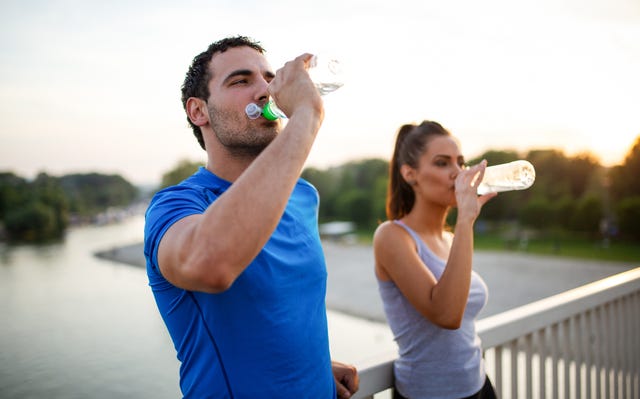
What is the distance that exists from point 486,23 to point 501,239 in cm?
3277

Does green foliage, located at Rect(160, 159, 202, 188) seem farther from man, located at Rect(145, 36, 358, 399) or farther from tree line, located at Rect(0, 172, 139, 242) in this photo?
man, located at Rect(145, 36, 358, 399)

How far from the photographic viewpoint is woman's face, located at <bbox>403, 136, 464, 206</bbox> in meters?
1.38

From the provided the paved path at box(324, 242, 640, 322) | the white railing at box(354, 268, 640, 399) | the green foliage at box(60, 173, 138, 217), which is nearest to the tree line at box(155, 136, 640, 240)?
the paved path at box(324, 242, 640, 322)

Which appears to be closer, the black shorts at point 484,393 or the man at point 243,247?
the man at point 243,247

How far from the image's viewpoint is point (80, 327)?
346 centimetres

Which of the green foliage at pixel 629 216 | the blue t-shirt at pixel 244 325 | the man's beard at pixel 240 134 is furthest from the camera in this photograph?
the green foliage at pixel 629 216

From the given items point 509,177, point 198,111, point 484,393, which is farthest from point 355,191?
point 198,111

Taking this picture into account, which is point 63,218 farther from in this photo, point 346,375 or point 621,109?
point 621,109

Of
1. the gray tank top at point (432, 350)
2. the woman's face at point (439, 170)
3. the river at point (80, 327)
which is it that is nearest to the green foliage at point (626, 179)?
the river at point (80, 327)

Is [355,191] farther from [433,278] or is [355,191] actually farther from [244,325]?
[244,325]

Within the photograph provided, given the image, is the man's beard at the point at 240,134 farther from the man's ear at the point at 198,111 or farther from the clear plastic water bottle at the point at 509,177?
the clear plastic water bottle at the point at 509,177

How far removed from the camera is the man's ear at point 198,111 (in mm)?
913

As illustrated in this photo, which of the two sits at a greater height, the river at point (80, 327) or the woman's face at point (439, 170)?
the woman's face at point (439, 170)

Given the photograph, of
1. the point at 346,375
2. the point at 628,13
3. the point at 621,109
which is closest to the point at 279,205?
the point at 346,375
